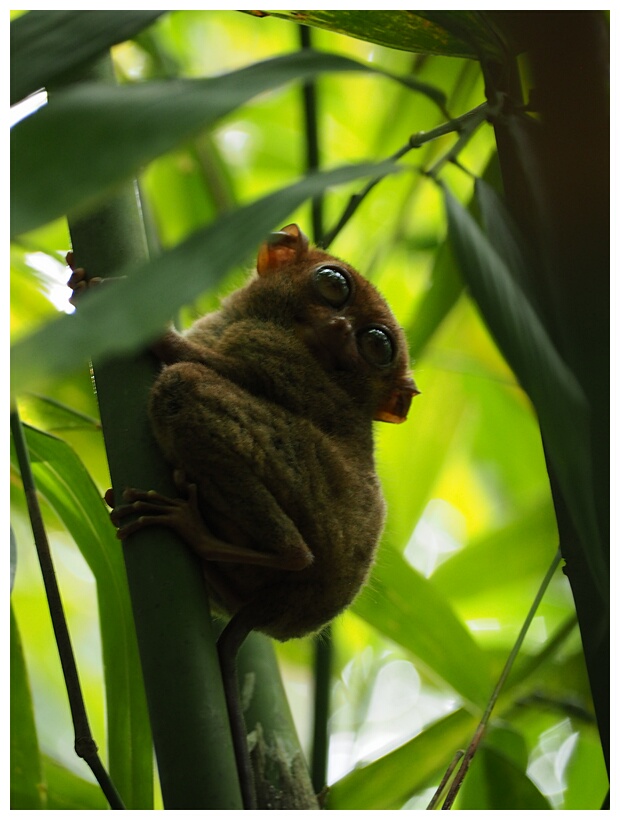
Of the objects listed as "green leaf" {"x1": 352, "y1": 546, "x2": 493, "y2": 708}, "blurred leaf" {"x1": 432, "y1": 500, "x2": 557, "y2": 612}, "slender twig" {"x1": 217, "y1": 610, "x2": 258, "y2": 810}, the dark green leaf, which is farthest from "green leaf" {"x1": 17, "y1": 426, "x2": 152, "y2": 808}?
"blurred leaf" {"x1": 432, "y1": 500, "x2": 557, "y2": 612}

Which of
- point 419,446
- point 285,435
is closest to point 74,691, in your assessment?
point 285,435

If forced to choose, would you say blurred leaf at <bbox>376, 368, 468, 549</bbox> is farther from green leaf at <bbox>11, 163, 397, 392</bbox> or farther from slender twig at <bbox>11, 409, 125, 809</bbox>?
green leaf at <bbox>11, 163, 397, 392</bbox>

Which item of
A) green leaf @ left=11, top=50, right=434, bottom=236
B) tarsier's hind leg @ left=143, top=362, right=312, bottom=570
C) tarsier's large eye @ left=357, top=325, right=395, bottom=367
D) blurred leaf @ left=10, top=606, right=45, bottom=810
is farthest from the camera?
tarsier's large eye @ left=357, top=325, right=395, bottom=367

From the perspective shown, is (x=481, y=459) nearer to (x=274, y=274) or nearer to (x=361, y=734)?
(x=361, y=734)

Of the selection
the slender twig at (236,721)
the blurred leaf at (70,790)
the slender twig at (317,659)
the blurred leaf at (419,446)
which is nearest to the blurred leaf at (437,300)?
the slender twig at (317,659)

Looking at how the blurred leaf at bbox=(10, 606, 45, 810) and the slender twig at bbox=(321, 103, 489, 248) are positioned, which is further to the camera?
the blurred leaf at bbox=(10, 606, 45, 810)

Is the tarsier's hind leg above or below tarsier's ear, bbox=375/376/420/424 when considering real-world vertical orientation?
below

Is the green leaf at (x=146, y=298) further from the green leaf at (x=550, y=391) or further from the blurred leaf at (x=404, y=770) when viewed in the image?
the blurred leaf at (x=404, y=770)
